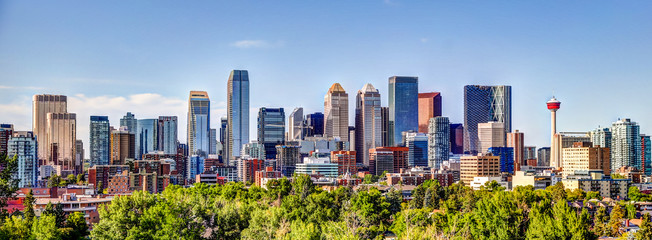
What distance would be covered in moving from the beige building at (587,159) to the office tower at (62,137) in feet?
369

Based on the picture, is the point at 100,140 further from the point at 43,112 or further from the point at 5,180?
the point at 5,180

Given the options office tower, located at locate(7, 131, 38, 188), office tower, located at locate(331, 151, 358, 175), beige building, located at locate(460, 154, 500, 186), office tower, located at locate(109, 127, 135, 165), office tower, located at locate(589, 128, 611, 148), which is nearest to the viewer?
office tower, located at locate(7, 131, 38, 188)

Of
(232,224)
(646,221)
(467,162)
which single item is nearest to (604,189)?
(467,162)

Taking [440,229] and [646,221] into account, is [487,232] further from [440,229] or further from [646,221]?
→ [646,221]

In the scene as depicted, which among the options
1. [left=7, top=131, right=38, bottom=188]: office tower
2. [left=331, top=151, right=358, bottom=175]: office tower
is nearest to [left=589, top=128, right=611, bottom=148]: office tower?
[left=331, top=151, right=358, bottom=175]: office tower

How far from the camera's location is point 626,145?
527 feet

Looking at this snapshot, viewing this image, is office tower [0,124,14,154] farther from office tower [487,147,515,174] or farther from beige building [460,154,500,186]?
office tower [487,147,515,174]

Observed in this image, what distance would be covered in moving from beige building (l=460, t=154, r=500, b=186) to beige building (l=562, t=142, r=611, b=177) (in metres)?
11.1

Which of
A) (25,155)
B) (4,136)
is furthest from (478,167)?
(4,136)

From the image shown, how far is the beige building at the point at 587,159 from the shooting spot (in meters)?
119

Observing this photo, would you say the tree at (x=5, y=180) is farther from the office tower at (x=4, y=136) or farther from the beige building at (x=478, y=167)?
the beige building at (x=478, y=167)

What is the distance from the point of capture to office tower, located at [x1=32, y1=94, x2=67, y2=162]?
185m

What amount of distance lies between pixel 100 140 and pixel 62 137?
30.6 ft

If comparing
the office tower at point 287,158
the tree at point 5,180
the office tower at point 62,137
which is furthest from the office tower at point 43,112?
the tree at point 5,180
